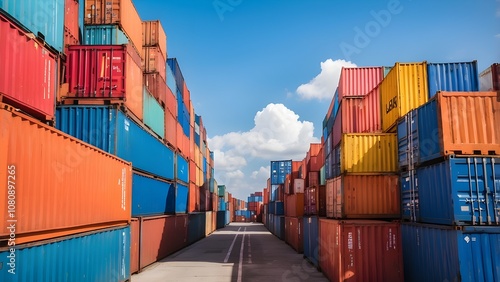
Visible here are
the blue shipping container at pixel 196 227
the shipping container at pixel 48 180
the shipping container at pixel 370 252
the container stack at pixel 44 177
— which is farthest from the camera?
the blue shipping container at pixel 196 227

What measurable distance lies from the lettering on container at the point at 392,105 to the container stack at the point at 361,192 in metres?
1.10

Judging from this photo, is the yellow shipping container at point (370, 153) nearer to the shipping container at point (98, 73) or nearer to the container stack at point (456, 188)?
the container stack at point (456, 188)

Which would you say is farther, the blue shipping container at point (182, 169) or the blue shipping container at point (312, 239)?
the blue shipping container at point (182, 169)

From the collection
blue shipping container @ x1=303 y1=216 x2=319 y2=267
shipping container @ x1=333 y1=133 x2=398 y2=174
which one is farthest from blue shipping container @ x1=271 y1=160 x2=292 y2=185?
shipping container @ x1=333 y1=133 x2=398 y2=174

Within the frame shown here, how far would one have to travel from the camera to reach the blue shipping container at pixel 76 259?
7.91m

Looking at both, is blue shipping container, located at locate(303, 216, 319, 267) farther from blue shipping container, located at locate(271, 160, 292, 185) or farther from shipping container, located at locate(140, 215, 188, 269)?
blue shipping container, located at locate(271, 160, 292, 185)

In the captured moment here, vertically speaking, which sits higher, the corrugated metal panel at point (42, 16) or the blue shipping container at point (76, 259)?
the corrugated metal panel at point (42, 16)

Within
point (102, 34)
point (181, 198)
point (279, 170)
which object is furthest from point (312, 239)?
point (279, 170)

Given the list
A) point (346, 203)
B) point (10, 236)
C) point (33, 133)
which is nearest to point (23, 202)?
point (10, 236)

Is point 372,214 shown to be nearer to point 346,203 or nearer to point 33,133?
point 346,203

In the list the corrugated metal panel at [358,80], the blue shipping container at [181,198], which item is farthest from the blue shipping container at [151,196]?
the corrugated metal panel at [358,80]

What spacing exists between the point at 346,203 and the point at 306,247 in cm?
814

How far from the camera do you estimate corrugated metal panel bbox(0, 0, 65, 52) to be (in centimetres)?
1006

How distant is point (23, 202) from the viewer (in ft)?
26.0
